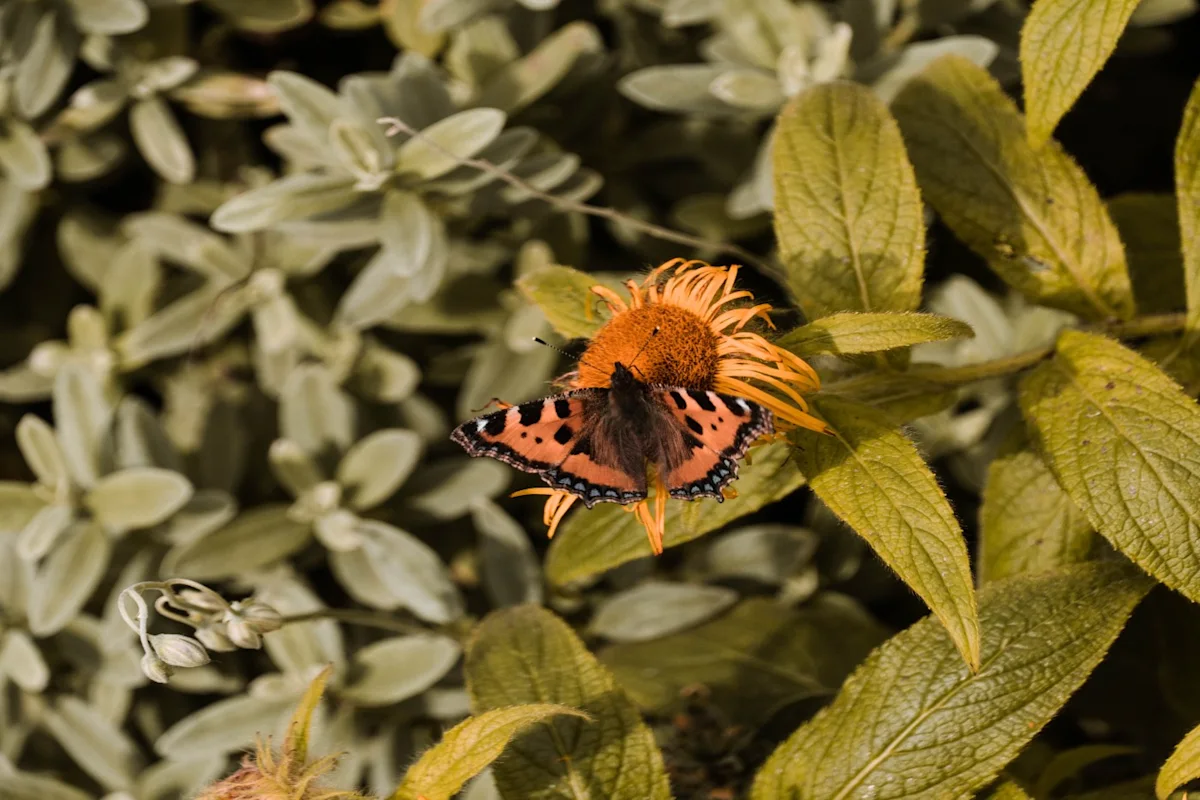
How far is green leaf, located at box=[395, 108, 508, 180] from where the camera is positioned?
6.30ft

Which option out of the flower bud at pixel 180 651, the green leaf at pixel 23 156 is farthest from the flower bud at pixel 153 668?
the green leaf at pixel 23 156

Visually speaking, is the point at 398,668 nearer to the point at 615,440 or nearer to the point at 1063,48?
the point at 615,440

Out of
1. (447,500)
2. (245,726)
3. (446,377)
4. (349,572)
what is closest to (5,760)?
(245,726)

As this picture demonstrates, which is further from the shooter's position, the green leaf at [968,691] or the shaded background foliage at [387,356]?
the shaded background foliage at [387,356]

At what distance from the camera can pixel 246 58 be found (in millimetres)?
2637

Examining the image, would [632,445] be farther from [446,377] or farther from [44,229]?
[44,229]

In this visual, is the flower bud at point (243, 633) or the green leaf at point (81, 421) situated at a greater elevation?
the flower bud at point (243, 633)

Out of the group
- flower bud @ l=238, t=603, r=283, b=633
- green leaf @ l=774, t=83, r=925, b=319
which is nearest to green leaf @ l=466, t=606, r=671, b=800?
flower bud @ l=238, t=603, r=283, b=633

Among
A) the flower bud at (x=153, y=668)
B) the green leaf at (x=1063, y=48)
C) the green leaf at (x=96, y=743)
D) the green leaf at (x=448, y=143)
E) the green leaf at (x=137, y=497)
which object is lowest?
the green leaf at (x=96, y=743)

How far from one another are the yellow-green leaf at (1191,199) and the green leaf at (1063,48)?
8.5 inches

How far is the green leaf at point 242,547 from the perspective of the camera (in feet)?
6.94

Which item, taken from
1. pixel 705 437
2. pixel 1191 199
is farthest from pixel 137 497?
pixel 1191 199

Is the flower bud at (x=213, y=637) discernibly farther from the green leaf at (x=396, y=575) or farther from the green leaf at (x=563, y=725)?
the green leaf at (x=396, y=575)

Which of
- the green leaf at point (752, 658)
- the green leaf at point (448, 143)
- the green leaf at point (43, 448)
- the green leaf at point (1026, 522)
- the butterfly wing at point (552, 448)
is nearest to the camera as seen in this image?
the butterfly wing at point (552, 448)
